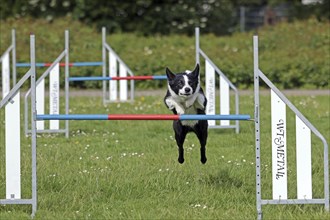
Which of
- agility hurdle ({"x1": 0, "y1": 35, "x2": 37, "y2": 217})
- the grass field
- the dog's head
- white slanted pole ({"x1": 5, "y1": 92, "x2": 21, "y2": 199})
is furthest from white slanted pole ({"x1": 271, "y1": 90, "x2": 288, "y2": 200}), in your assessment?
white slanted pole ({"x1": 5, "y1": 92, "x2": 21, "y2": 199})

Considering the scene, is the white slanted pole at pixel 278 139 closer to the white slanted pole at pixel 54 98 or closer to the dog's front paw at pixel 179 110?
the dog's front paw at pixel 179 110

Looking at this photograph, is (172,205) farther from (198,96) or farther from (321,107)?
(321,107)

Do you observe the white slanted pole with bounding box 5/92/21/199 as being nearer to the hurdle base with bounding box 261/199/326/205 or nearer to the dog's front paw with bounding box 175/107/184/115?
the dog's front paw with bounding box 175/107/184/115

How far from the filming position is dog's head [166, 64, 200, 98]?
6266 mm

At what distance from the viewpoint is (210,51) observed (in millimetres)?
18984

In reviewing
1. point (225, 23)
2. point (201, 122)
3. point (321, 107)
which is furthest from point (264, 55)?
point (201, 122)

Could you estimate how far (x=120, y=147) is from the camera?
941 centimetres

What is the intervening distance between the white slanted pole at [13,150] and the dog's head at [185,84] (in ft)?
3.74

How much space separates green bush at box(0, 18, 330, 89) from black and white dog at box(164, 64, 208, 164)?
1092cm

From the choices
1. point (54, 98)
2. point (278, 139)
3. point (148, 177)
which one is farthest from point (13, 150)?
point (54, 98)

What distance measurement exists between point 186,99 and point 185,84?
0.56 feet

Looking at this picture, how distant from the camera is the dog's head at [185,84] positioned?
20.6 ft

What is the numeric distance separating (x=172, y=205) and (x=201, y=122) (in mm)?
754

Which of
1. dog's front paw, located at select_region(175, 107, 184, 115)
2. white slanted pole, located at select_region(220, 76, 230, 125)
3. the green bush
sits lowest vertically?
dog's front paw, located at select_region(175, 107, 184, 115)
